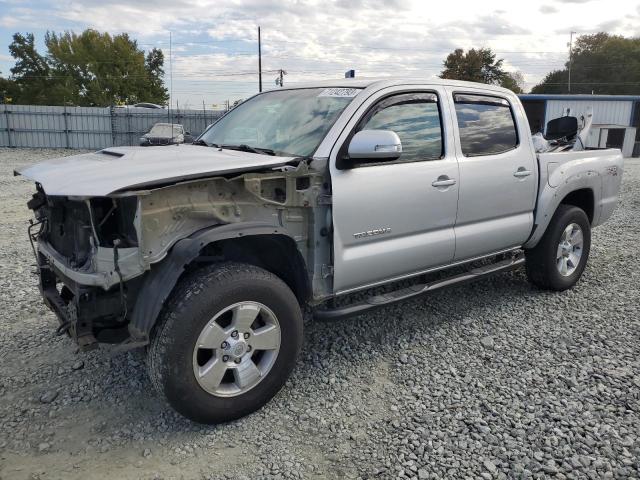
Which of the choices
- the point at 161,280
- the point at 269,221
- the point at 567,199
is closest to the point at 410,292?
the point at 269,221

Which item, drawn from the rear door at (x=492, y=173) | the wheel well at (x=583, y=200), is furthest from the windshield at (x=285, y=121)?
the wheel well at (x=583, y=200)

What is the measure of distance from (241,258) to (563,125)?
4.86 m

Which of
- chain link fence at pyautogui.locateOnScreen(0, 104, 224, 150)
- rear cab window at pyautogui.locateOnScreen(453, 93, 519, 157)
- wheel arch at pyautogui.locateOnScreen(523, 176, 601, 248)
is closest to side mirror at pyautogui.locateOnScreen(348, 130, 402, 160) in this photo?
rear cab window at pyautogui.locateOnScreen(453, 93, 519, 157)

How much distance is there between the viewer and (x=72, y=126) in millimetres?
27125

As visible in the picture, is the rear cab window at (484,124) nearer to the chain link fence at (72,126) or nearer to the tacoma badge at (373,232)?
the tacoma badge at (373,232)

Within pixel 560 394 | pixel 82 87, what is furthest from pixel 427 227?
pixel 82 87

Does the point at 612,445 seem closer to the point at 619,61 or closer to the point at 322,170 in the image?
the point at 322,170

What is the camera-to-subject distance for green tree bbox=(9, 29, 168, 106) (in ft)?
157

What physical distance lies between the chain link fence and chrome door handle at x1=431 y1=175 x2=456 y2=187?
24.0m

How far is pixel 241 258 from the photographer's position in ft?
11.1

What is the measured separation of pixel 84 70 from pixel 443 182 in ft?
170

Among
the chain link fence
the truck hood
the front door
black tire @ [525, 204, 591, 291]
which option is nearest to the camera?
the truck hood

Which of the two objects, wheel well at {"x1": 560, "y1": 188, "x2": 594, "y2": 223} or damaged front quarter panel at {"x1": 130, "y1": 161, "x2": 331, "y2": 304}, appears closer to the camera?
damaged front quarter panel at {"x1": 130, "y1": 161, "x2": 331, "y2": 304}

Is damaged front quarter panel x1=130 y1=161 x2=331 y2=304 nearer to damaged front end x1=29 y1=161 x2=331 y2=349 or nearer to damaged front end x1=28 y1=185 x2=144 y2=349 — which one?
damaged front end x1=29 y1=161 x2=331 y2=349
